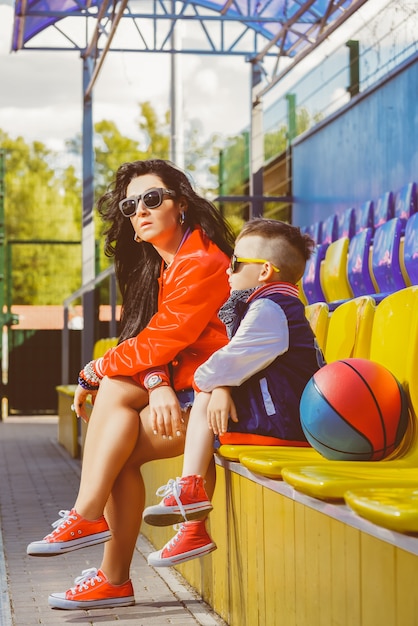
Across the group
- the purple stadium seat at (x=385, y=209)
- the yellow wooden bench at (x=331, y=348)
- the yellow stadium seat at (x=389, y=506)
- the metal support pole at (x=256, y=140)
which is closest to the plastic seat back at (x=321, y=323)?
the yellow wooden bench at (x=331, y=348)

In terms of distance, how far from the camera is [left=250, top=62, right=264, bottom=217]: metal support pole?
1510 cm

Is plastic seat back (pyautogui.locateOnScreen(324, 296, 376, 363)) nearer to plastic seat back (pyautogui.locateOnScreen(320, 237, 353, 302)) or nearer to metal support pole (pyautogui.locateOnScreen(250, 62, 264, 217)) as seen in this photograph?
plastic seat back (pyautogui.locateOnScreen(320, 237, 353, 302))

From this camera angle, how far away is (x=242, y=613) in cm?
304

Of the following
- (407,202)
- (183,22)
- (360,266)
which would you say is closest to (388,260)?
(360,266)

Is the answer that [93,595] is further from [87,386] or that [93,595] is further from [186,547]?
[87,386]

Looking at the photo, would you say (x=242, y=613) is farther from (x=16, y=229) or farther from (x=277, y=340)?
(x=16, y=229)

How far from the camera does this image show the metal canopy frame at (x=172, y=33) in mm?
14266

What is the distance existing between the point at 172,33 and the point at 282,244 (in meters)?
12.5

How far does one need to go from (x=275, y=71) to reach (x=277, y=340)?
39.4 ft

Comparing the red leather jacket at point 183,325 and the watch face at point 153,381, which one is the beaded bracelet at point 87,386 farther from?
the watch face at point 153,381

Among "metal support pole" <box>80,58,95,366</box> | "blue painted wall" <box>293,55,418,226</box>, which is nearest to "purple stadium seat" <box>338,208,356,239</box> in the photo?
"blue painted wall" <box>293,55,418,226</box>

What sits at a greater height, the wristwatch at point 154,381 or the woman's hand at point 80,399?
the wristwatch at point 154,381

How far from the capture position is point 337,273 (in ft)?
27.8

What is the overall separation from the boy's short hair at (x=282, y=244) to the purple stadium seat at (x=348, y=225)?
286 inches
